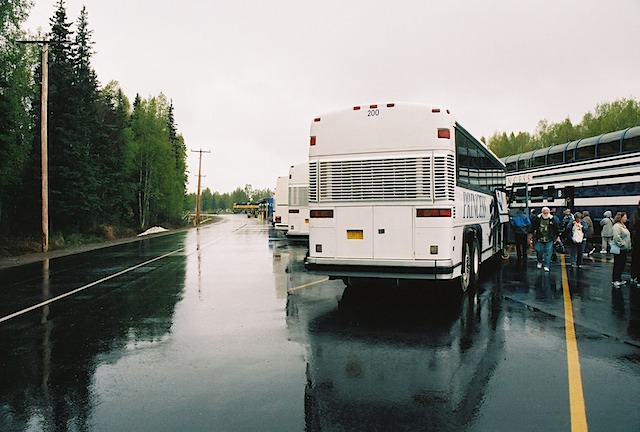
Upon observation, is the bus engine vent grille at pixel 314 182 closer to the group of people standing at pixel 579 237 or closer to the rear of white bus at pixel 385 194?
the rear of white bus at pixel 385 194

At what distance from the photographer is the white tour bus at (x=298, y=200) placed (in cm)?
2383

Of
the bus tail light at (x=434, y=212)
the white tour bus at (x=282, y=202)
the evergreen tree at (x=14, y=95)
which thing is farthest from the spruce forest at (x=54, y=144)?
the bus tail light at (x=434, y=212)

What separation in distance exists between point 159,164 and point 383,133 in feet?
138

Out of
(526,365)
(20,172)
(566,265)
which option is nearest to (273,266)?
(566,265)

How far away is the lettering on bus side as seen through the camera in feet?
33.2

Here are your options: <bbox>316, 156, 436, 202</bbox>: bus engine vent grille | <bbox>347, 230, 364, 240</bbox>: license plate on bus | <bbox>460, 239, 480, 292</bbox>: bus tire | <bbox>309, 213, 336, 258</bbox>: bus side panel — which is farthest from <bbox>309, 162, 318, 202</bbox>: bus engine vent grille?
<bbox>460, 239, 480, 292</bbox>: bus tire

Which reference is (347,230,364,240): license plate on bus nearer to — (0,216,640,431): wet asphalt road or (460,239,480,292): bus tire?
(0,216,640,431): wet asphalt road

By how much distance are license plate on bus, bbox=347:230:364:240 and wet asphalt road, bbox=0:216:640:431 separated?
4.07 feet

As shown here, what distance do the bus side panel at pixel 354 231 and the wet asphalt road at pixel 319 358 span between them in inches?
38.8

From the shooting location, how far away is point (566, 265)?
1530 cm

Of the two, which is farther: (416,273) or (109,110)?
(109,110)

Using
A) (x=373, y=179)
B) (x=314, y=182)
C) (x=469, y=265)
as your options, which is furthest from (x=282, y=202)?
(x=373, y=179)

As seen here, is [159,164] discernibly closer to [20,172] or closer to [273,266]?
[20,172]

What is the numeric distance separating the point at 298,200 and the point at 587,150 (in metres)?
12.8
